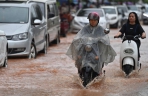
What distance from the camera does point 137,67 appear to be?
11.3m

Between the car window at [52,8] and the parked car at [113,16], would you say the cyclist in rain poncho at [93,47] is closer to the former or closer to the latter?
the car window at [52,8]

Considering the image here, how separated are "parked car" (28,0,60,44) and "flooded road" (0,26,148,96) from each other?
4820 mm

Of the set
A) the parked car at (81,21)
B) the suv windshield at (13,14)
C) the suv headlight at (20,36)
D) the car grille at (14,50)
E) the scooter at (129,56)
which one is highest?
the scooter at (129,56)

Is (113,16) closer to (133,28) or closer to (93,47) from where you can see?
(133,28)

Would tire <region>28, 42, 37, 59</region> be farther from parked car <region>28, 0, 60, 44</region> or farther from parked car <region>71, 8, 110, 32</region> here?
parked car <region>71, 8, 110, 32</region>

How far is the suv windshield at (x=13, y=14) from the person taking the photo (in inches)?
604

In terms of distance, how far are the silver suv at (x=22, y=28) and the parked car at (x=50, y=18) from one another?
1825 millimetres

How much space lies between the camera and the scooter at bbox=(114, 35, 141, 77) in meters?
11.0

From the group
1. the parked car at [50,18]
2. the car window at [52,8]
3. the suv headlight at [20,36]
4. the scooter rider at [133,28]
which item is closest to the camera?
the scooter rider at [133,28]

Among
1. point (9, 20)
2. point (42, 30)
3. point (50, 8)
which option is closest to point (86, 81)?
point (9, 20)

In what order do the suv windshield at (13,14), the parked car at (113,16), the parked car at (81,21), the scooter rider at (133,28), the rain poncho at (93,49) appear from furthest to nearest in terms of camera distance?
1. the parked car at (113,16)
2. the parked car at (81,21)
3. the suv windshield at (13,14)
4. the scooter rider at (133,28)
5. the rain poncho at (93,49)

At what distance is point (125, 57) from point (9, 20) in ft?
17.6

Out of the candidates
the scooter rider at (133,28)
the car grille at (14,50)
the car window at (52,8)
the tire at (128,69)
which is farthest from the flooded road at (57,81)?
the car window at (52,8)

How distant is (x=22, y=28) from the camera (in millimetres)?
14703
